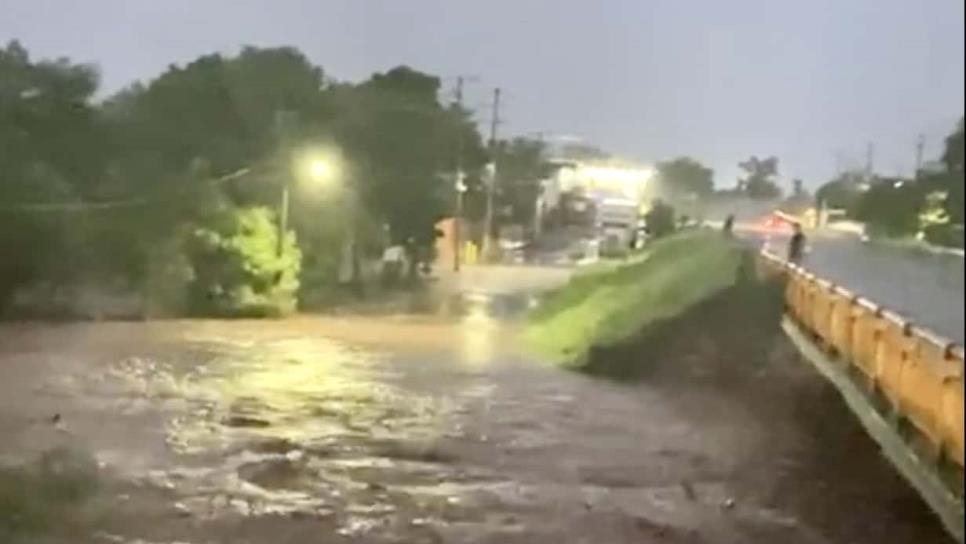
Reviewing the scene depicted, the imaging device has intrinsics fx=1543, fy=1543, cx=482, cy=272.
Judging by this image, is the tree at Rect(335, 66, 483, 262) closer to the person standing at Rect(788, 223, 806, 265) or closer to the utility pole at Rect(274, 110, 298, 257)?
the utility pole at Rect(274, 110, 298, 257)

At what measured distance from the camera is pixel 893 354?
169cm

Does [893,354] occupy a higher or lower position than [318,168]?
lower

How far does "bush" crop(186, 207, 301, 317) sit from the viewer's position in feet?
12.4

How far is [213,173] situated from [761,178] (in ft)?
5.57

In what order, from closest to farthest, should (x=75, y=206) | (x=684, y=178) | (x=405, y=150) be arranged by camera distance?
(x=684, y=178) < (x=75, y=206) < (x=405, y=150)

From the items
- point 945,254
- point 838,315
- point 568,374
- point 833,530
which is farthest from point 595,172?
point 568,374

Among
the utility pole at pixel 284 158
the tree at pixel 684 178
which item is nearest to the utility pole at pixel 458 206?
the utility pole at pixel 284 158

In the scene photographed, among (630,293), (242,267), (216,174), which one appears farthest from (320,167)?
(630,293)

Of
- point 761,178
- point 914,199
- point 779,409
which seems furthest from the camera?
point 779,409

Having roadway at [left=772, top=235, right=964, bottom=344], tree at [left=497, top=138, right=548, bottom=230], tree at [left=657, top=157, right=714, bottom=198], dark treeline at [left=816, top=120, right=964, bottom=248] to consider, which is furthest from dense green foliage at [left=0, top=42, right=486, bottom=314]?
dark treeline at [left=816, top=120, right=964, bottom=248]

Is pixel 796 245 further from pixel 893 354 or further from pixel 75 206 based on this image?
pixel 75 206

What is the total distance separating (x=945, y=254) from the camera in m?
1.11

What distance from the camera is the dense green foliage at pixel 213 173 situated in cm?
221

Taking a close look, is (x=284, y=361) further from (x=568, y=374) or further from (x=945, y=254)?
(x=945, y=254)
